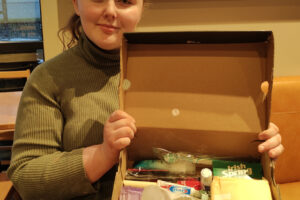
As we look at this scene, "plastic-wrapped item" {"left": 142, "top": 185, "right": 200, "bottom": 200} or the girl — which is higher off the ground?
the girl

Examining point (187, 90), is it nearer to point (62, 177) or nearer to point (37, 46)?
point (62, 177)

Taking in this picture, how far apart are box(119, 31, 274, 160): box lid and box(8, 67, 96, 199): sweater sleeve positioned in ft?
0.58

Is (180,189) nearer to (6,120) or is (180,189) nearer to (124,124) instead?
(124,124)

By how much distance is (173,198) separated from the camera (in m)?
0.48

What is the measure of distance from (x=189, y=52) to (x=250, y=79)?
130mm

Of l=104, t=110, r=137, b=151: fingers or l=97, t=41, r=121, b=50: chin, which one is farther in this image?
l=97, t=41, r=121, b=50: chin

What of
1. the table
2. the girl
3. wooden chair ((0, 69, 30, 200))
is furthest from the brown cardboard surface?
the table

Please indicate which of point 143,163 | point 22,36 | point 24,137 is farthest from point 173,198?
point 22,36

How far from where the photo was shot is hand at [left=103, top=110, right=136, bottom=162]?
1.67 ft

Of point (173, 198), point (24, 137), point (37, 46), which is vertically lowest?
point (173, 198)

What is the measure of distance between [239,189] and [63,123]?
449 millimetres

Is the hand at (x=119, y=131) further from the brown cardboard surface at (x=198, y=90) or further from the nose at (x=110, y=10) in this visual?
the nose at (x=110, y=10)

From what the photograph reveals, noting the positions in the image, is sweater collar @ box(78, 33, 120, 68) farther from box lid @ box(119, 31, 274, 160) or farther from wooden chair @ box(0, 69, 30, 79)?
wooden chair @ box(0, 69, 30, 79)

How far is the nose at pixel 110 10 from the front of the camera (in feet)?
2.10
